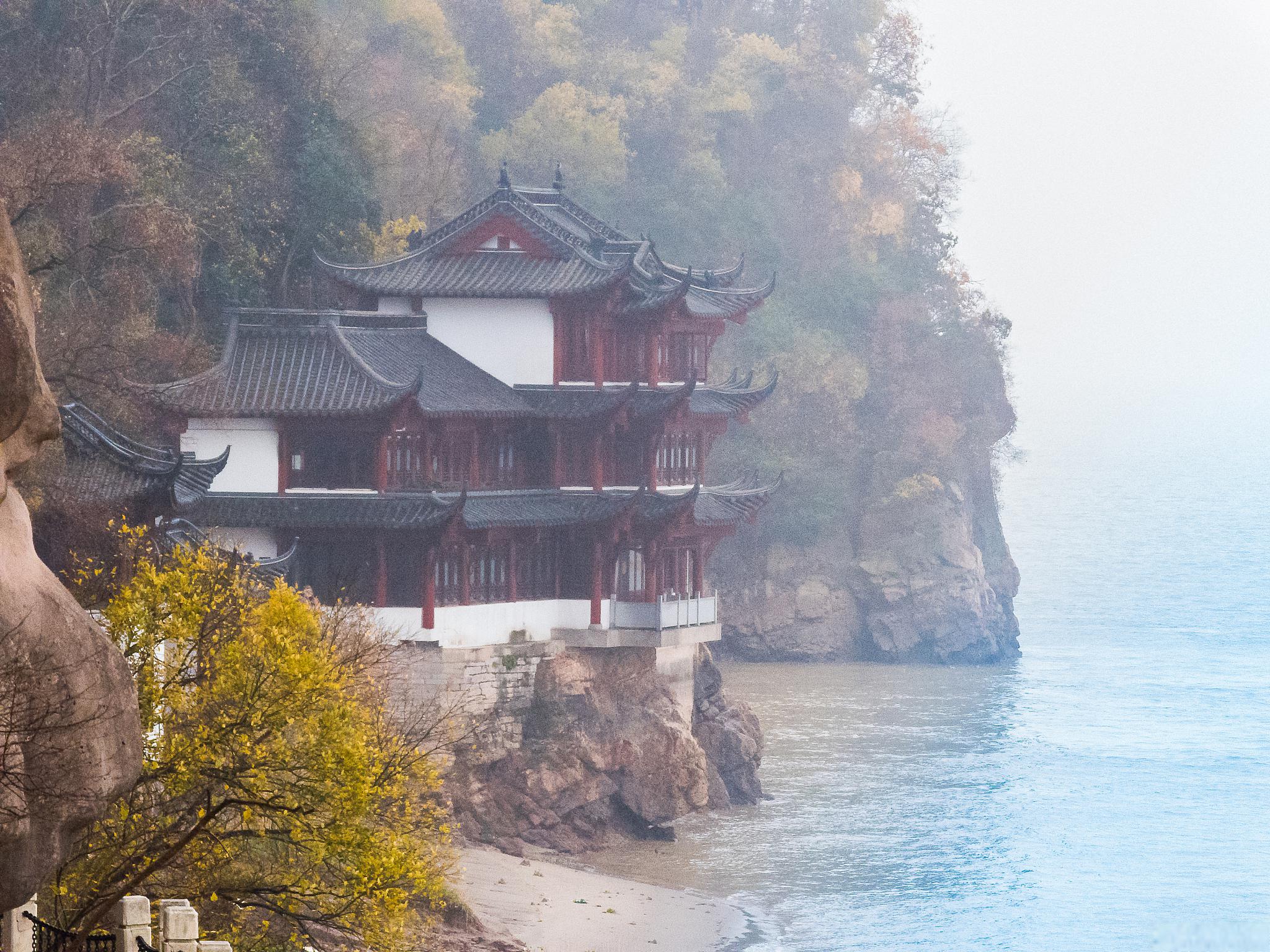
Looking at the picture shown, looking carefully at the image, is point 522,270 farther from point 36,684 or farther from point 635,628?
point 36,684

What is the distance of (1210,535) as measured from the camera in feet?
500

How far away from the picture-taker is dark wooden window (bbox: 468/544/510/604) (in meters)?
49.9

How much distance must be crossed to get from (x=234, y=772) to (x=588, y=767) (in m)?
25.6

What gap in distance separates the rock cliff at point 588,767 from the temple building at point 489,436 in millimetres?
1050

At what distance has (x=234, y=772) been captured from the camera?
993 inches

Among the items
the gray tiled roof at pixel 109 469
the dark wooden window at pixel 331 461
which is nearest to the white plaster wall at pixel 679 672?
the dark wooden window at pixel 331 461

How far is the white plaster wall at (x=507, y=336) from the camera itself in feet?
173

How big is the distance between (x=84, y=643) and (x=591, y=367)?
107 ft

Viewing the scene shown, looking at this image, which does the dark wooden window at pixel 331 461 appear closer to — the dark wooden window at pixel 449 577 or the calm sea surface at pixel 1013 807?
the dark wooden window at pixel 449 577

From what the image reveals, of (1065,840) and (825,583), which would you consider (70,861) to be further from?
(825,583)

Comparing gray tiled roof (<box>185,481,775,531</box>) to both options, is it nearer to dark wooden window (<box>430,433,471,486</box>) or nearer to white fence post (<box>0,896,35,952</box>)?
dark wooden window (<box>430,433,471,486</box>)

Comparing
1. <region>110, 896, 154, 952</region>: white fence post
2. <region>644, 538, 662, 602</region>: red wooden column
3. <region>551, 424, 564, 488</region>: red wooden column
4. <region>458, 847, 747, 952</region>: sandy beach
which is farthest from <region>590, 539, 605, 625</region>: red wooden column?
<region>110, 896, 154, 952</region>: white fence post

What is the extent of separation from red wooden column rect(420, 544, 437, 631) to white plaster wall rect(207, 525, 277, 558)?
3122 millimetres

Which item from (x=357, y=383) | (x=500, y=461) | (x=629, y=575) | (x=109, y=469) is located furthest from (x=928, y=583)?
(x=109, y=469)
